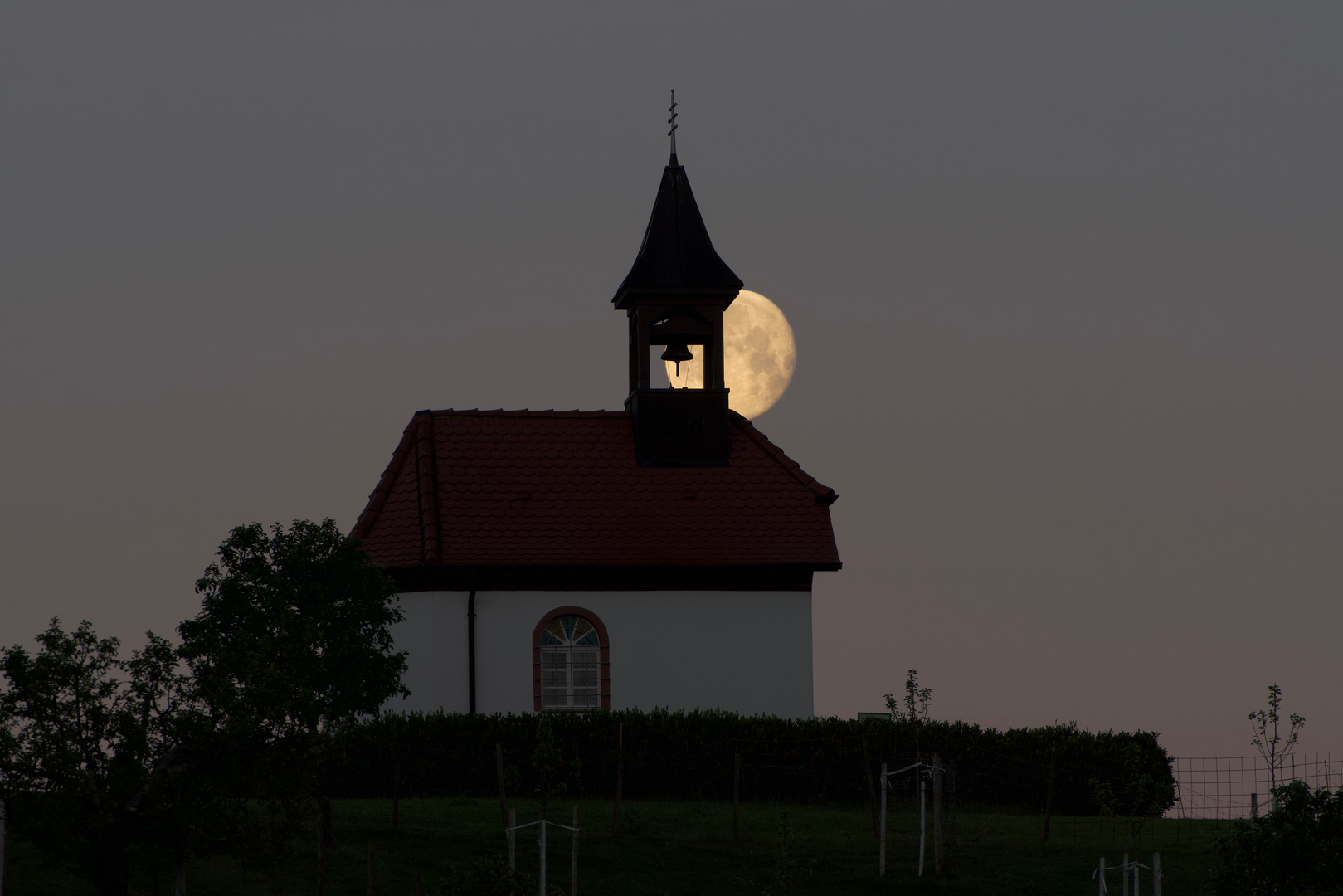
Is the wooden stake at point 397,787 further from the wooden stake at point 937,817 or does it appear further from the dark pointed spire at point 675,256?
the dark pointed spire at point 675,256

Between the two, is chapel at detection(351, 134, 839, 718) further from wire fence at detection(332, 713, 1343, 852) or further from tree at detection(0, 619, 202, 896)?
tree at detection(0, 619, 202, 896)

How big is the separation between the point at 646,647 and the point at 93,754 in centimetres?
1655

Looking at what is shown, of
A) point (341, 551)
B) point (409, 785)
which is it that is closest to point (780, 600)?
point (409, 785)

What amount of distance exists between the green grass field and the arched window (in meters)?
3.90

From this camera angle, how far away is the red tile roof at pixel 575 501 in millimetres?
39000

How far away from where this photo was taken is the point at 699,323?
42.0 meters

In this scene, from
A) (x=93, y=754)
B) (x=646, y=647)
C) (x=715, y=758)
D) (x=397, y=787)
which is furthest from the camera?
(x=646, y=647)

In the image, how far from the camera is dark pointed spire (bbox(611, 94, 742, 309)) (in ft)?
137

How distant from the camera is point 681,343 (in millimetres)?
42406

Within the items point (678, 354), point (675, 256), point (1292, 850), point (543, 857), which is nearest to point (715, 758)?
point (678, 354)

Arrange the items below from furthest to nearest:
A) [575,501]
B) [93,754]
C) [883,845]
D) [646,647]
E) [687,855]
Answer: [575,501], [646,647], [687,855], [883,845], [93,754]

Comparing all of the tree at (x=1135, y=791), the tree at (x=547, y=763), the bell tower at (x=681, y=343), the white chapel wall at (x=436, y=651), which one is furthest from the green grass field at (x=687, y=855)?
the bell tower at (x=681, y=343)

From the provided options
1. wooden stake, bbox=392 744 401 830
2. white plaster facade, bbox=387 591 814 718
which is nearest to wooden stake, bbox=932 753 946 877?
wooden stake, bbox=392 744 401 830

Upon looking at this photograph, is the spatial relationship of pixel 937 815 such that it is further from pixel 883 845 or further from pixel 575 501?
pixel 575 501
